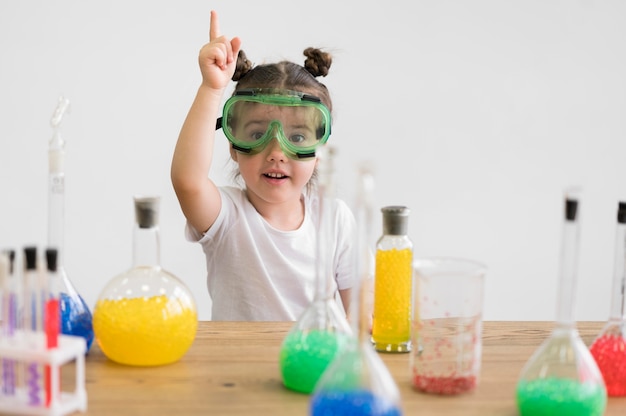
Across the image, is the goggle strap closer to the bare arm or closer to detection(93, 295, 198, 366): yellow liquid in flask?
the bare arm

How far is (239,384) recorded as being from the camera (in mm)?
1053

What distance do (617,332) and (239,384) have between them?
49cm

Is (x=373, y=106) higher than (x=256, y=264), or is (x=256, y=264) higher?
(x=373, y=106)

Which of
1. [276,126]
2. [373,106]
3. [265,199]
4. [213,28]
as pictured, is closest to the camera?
[213,28]

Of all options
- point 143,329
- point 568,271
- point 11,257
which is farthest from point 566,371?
point 11,257

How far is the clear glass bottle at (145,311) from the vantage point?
1.09m

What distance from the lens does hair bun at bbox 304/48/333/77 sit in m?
1.90

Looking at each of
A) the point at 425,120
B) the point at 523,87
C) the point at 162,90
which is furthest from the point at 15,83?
the point at 523,87

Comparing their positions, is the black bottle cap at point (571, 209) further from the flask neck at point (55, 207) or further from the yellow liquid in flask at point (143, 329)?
the flask neck at point (55, 207)

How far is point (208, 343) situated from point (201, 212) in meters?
0.58

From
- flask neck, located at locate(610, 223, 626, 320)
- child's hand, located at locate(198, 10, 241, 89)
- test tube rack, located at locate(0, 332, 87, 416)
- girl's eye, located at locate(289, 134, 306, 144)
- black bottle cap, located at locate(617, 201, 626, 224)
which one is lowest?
test tube rack, located at locate(0, 332, 87, 416)

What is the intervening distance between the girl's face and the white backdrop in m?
1.06

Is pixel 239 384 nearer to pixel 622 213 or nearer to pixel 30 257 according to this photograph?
pixel 30 257

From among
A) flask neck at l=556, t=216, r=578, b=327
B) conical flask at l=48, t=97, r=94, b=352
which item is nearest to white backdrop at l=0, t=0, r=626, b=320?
conical flask at l=48, t=97, r=94, b=352
